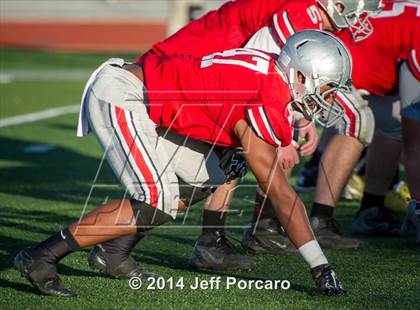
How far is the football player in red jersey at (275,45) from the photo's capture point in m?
5.11

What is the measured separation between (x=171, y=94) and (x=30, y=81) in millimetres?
13118

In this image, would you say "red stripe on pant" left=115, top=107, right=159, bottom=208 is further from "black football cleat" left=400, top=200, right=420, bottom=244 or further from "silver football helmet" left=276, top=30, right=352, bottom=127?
"black football cleat" left=400, top=200, right=420, bottom=244

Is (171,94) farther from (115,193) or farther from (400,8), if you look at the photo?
(115,193)

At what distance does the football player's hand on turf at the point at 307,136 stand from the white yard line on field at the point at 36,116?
6849mm

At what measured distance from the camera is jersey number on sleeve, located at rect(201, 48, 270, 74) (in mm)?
4332

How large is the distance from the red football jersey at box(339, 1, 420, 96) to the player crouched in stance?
118 cm

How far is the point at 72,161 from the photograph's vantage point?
8.91 metres

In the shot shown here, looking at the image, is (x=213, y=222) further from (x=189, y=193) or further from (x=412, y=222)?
(x=412, y=222)

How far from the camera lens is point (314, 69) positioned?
421cm

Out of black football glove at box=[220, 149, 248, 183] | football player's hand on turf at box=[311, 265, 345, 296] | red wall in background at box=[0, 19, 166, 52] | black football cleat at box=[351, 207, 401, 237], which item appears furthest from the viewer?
red wall in background at box=[0, 19, 166, 52]

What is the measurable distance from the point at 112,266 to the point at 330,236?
56.5 inches

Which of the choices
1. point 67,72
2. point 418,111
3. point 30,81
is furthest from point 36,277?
point 67,72

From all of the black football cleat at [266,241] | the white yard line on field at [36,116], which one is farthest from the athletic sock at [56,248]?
the white yard line on field at [36,116]

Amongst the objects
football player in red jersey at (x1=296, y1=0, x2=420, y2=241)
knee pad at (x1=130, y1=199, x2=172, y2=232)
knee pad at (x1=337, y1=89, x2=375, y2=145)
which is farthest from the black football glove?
football player in red jersey at (x1=296, y1=0, x2=420, y2=241)
